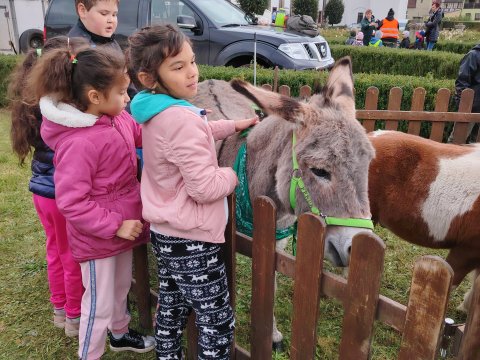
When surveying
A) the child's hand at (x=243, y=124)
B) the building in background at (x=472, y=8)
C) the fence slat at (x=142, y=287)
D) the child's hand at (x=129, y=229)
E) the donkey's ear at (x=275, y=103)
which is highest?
the building in background at (x=472, y=8)

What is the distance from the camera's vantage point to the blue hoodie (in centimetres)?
198

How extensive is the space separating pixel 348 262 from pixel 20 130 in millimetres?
2076

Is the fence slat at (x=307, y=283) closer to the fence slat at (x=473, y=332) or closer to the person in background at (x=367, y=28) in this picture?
the fence slat at (x=473, y=332)

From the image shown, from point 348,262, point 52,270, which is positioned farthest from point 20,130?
point 348,262

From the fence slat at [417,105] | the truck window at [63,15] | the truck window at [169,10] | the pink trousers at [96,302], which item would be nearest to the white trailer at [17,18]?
the truck window at [63,15]

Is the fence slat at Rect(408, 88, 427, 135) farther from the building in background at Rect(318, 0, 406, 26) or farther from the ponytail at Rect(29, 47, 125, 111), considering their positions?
the building in background at Rect(318, 0, 406, 26)

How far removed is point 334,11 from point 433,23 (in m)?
36.2

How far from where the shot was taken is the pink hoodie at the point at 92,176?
217 centimetres

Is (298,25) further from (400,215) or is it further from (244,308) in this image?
(244,308)

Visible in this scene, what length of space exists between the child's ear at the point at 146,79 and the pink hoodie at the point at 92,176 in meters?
0.39

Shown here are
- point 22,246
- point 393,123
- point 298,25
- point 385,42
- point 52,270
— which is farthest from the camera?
point 385,42

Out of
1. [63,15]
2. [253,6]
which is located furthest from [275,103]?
[253,6]

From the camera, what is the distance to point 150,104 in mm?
1997

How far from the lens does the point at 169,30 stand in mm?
1998
